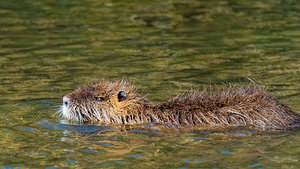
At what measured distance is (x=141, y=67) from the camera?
34.7 ft

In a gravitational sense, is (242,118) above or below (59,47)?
below

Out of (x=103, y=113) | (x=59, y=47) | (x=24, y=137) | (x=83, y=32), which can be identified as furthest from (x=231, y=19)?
(x=24, y=137)

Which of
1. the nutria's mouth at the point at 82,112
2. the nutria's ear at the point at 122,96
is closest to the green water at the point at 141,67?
the nutria's mouth at the point at 82,112

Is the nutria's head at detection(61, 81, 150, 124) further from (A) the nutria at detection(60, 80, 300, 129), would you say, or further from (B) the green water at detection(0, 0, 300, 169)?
(B) the green water at detection(0, 0, 300, 169)

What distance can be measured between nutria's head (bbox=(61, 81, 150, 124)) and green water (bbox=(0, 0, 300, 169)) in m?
0.23

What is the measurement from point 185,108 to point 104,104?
1.15 meters

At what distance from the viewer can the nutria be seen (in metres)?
7.10

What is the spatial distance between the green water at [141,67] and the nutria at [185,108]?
0.21 metres

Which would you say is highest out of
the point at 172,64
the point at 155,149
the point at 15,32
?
the point at 15,32

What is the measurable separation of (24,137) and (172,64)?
4.32 metres

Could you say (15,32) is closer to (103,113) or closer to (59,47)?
(59,47)

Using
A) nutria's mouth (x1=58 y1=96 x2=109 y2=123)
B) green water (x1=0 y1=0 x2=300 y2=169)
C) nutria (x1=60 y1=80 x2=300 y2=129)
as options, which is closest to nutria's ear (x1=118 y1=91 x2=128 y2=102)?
nutria (x1=60 y1=80 x2=300 y2=129)

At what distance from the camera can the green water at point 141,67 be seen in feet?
20.9

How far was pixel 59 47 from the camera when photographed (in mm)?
12203
